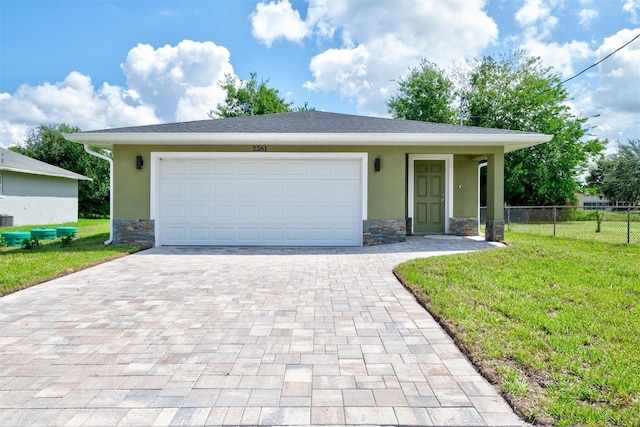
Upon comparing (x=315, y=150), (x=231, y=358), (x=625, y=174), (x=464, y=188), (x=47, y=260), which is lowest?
(x=231, y=358)

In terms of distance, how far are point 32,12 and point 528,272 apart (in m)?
13.2

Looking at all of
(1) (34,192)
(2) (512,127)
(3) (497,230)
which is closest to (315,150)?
(3) (497,230)

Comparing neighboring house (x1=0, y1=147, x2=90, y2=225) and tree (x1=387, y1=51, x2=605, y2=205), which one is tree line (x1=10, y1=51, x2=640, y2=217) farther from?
neighboring house (x1=0, y1=147, x2=90, y2=225)

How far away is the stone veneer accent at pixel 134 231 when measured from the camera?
29.5ft

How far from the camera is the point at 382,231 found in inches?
358

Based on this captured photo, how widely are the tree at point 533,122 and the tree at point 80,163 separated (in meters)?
25.1

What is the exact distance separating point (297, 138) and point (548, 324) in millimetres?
6412

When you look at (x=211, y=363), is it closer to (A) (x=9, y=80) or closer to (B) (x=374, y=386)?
(B) (x=374, y=386)

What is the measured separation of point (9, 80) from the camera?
22047mm

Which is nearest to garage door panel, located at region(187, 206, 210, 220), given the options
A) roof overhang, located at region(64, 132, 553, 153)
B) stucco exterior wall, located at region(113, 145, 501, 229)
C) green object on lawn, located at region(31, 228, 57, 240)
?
stucco exterior wall, located at region(113, 145, 501, 229)

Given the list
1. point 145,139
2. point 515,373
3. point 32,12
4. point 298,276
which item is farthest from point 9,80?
point 515,373

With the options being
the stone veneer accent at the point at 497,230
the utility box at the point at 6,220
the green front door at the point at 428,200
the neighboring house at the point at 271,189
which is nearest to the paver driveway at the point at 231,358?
the neighboring house at the point at 271,189

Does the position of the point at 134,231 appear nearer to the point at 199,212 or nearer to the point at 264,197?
the point at 199,212

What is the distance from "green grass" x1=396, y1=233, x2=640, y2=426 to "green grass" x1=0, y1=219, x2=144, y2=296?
5.50 meters
